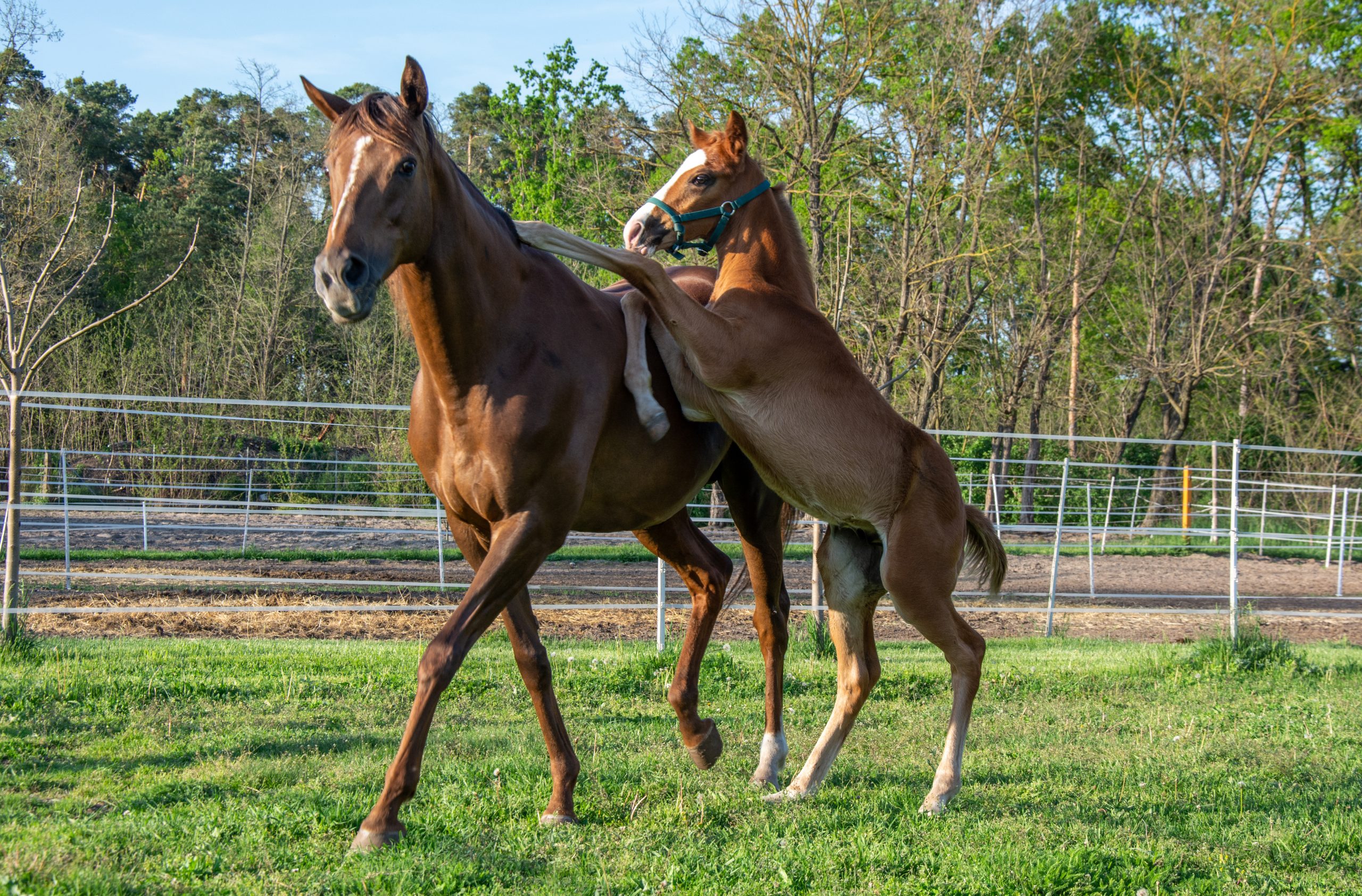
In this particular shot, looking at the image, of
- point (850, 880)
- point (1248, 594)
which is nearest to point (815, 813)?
point (850, 880)

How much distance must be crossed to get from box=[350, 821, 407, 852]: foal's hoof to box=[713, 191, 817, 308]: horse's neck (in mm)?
2657

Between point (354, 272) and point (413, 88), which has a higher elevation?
point (413, 88)

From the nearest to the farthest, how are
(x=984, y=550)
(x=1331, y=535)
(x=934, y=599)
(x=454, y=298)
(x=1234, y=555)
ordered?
(x=454, y=298) → (x=934, y=599) → (x=984, y=550) → (x=1234, y=555) → (x=1331, y=535)

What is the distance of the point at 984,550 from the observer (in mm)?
5207

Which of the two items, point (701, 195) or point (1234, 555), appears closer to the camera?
point (701, 195)

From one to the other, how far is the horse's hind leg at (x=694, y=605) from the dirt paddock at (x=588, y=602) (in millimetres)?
3855

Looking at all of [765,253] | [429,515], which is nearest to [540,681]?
[765,253]

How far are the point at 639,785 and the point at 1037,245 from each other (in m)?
22.5

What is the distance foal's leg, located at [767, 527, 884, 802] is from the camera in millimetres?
4879

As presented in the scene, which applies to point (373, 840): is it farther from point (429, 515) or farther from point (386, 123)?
point (429, 515)

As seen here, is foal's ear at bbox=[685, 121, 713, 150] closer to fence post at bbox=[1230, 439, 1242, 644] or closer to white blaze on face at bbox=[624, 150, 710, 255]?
white blaze on face at bbox=[624, 150, 710, 255]

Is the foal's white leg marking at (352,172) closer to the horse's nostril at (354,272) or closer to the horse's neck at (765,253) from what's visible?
the horse's nostril at (354,272)

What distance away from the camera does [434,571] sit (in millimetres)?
13703

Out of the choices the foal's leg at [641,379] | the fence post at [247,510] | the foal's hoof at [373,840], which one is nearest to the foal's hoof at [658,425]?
the foal's leg at [641,379]
